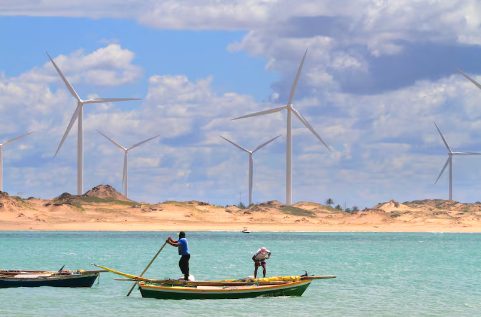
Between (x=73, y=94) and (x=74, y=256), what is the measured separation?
7435 cm

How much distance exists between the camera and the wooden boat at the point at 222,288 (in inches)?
1777

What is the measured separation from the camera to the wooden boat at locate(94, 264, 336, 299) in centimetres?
4512

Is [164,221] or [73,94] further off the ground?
[73,94]

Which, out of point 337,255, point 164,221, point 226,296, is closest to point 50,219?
point 164,221

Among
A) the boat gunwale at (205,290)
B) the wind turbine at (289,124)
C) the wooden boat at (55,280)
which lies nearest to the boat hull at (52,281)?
the wooden boat at (55,280)

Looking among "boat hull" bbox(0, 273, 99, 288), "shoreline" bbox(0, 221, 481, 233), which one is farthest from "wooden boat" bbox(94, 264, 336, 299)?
"shoreline" bbox(0, 221, 481, 233)

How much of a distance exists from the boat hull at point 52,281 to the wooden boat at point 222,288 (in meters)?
6.44

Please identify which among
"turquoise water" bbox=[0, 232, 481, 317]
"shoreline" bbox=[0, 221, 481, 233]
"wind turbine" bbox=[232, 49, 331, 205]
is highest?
"wind turbine" bbox=[232, 49, 331, 205]

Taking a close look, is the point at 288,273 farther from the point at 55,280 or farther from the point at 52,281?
the point at 52,281

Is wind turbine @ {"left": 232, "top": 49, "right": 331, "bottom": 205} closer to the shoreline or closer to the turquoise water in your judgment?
the shoreline

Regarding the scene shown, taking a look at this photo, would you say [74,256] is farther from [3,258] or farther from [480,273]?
[480,273]

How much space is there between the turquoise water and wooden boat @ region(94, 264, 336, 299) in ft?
1.61

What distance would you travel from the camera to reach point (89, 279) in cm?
5200

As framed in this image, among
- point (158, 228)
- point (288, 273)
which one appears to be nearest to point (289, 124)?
point (158, 228)
